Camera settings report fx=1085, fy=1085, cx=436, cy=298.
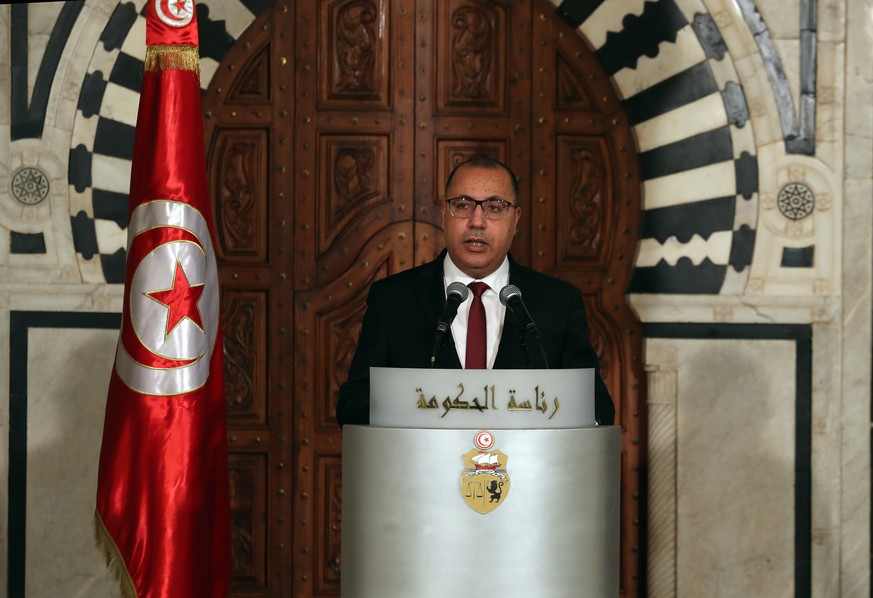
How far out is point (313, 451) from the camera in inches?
142

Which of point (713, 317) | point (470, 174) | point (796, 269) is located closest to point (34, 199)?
point (470, 174)

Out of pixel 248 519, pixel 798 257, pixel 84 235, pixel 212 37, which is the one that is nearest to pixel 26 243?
pixel 84 235

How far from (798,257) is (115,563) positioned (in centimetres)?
221

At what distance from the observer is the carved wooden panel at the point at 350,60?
11.9ft

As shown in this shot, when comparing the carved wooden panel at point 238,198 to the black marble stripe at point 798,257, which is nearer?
the black marble stripe at point 798,257

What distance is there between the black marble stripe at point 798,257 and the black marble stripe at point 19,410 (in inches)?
82.7

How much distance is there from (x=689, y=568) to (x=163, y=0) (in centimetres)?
231

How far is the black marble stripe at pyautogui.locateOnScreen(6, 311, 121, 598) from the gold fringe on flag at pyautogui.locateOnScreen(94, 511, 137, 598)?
31.5 inches

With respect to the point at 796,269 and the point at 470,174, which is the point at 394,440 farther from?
the point at 796,269

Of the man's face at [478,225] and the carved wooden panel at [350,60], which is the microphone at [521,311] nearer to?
the man's face at [478,225]

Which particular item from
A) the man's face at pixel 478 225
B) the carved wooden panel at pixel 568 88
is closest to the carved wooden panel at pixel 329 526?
the man's face at pixel 478 225

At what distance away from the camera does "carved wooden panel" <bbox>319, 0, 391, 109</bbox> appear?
3641mm

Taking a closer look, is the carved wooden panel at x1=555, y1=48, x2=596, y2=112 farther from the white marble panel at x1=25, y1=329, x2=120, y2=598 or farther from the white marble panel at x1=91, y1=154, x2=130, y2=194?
the white marble panel at x1=25, y1=329, x2=120, y2=598

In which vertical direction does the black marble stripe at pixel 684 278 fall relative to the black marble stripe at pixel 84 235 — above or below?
below
